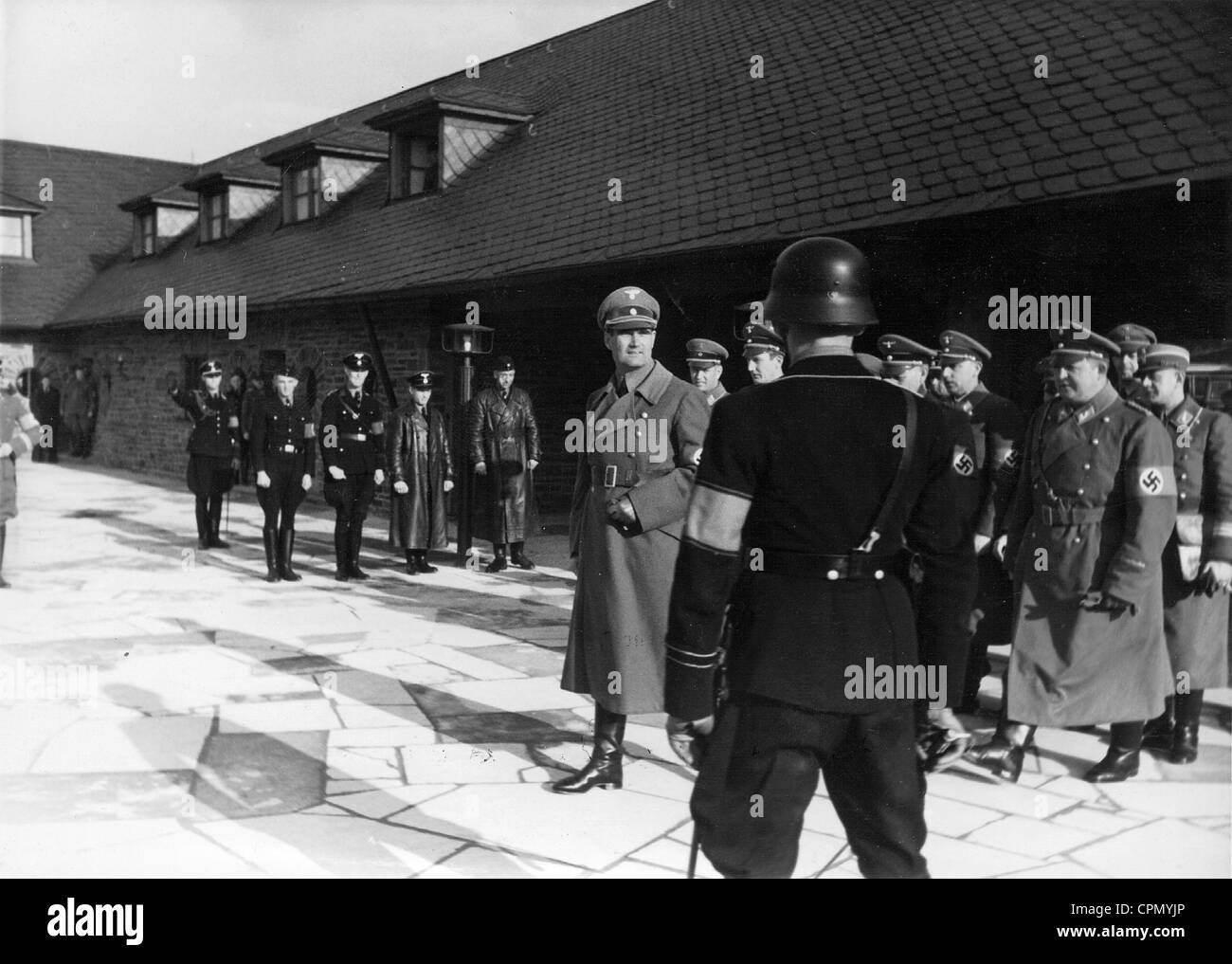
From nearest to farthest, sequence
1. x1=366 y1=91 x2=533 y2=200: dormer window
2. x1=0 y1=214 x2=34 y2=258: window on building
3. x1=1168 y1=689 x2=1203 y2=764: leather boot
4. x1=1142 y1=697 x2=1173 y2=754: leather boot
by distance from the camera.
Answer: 1. x1=1168 y1=689 x2=1203 y2=764: leather boot
2. x1=1142 y1=697 x2=1173 y2=754: leather boot
3. x1=366 y1=91 x2=533 y2=200: dormer window
4. x1=0 y1=214 x2=34 y2=258: window on building

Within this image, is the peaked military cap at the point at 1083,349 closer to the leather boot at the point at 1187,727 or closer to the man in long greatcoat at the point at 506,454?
the leather boot at the point at 1187,727

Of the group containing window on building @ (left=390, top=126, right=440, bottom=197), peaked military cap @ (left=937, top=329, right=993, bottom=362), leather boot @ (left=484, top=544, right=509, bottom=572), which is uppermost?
window on building @ (left=390, top=126, right=440, bottom=197)

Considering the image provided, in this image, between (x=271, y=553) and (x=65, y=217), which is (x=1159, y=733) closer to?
(x=271, y=553)

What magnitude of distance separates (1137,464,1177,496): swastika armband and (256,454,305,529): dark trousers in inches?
277

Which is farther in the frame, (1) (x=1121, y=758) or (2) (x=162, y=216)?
(2) (x=162, y=216)

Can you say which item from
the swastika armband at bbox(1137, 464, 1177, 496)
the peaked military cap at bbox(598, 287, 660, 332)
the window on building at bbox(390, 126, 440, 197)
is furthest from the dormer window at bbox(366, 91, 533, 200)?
the swastika armband at bbox(1137, 464, 1177, 496)

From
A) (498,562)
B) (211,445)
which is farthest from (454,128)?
(498,562)

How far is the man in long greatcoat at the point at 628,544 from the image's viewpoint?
4.54 metres

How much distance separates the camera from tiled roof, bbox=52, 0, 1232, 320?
7.23m

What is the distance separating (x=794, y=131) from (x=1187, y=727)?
655 centimetres

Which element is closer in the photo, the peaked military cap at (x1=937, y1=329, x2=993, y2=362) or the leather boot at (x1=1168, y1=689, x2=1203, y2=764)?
the leather boot at (x1=1168, y1=689, x2=1203, y2=764)

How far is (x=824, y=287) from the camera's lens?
9.23 feet

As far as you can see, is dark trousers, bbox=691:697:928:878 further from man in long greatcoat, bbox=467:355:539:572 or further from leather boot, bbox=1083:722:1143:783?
man in long greatcoat, bbox=467:355:539:572

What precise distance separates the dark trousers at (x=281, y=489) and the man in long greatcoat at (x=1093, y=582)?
21.7 ft
